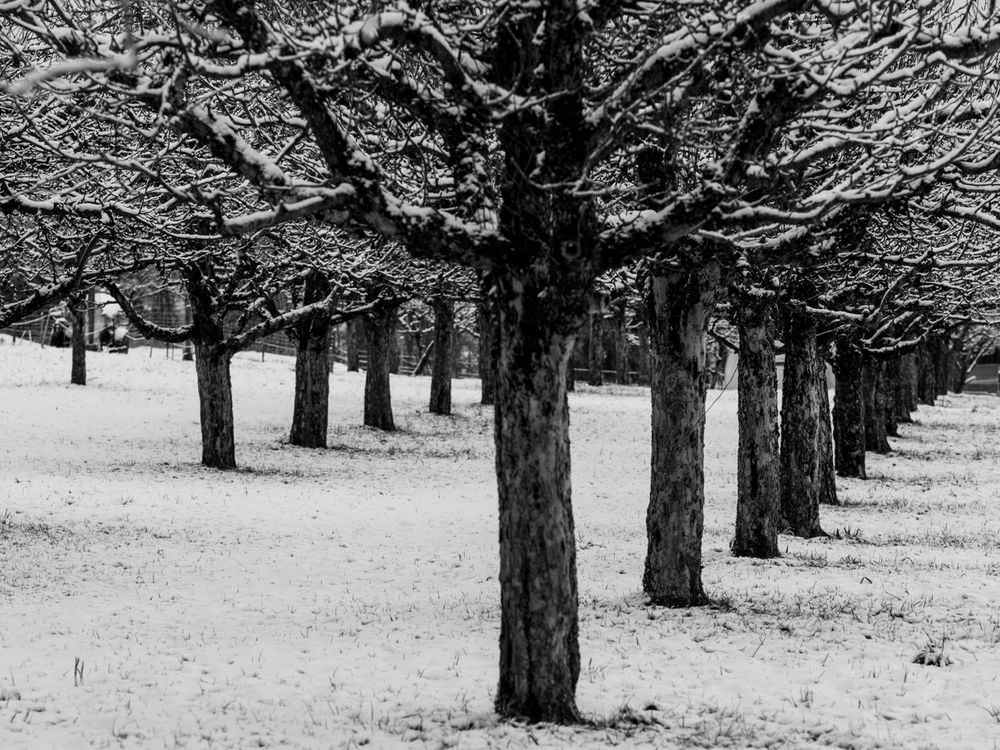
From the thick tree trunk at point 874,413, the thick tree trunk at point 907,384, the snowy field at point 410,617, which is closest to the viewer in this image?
the snowy field at point 410,617

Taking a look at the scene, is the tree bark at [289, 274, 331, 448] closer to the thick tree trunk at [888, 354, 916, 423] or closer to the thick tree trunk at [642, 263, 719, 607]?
the thick tree trunk at [642, 263, 719, 607]

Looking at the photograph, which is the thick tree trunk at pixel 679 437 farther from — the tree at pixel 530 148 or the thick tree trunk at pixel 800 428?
the thick tree trunk at pixel 800 428

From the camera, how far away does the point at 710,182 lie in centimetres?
605

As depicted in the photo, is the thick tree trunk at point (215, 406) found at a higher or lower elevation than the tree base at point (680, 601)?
higher

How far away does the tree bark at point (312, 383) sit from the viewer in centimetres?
2373

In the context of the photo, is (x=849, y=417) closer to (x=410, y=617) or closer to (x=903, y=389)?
(x=410, y=617)

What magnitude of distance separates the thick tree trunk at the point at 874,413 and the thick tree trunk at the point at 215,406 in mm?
18092

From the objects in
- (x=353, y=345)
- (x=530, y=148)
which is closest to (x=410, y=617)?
(x=530, y=148)

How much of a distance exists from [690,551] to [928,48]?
514cm

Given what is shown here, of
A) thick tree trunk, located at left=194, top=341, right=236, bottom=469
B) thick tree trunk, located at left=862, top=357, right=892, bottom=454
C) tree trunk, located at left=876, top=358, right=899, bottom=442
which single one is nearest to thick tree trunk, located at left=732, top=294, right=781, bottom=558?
thick tree trunk, located at left=194, top=341, right=236, bottom=469

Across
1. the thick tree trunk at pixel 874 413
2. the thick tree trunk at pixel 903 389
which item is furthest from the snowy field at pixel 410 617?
the thick tree trunk at pixel 903 389

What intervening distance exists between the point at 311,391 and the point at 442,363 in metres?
7.88

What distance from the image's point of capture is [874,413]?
29.7 m

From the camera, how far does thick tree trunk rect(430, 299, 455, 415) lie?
3122cm
